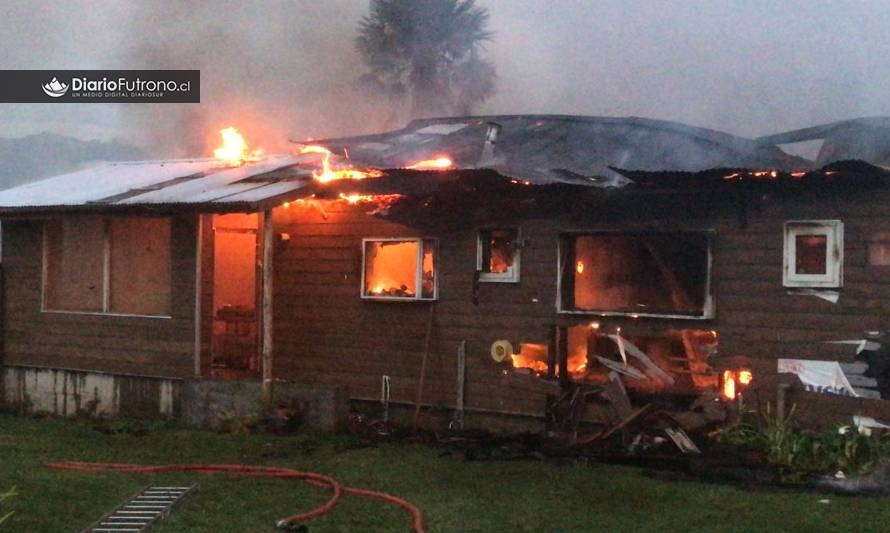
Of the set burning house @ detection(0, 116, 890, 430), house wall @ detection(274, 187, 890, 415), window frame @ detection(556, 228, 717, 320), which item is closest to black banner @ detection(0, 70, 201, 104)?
burning house @ detection(0, 116, 890, 430)

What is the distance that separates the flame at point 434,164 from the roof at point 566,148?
9 centimetres

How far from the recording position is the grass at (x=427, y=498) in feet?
21.9

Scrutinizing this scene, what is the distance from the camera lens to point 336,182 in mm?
10773

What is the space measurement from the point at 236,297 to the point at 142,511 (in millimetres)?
7404

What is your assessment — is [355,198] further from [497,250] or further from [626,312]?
[626,312]

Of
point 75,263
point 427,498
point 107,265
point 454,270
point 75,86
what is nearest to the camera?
point 427,498

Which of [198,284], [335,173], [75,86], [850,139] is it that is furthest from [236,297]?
[850,139]

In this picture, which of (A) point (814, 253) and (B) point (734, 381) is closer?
(A) point (814, 253)

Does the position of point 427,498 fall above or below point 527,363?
below

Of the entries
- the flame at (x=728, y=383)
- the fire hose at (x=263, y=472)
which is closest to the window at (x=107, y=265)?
the fire hose at (x=263, y=472)

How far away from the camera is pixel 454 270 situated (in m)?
11.1

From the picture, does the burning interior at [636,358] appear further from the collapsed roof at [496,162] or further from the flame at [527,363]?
the collapsed roof at [496,162]

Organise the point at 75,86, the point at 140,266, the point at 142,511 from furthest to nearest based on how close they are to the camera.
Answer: the point at 75,86
the point at 140,266
the point at 142,511

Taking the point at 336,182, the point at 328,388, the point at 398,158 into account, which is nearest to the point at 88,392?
the point at 328,388
